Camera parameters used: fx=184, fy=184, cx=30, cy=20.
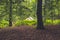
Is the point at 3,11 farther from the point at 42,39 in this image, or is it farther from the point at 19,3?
the point at 42,39

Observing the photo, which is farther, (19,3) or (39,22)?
(19,3)

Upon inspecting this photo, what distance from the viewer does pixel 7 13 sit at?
24.1m

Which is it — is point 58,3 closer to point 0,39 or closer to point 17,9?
point 17,9

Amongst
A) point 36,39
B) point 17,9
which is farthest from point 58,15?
point 36,39

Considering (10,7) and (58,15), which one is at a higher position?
(10,7)

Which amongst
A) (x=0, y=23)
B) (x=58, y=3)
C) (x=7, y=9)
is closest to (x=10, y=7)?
(x=7, y=9)

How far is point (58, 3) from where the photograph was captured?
2775 cm

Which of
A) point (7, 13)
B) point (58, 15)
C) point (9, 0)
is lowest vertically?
point (58, 15)

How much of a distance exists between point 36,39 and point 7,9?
1466 cm

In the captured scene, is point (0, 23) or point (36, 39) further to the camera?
point (0, 23)

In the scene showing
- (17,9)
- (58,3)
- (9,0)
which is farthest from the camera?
(58,3)

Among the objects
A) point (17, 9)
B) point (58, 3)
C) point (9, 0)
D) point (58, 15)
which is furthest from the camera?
point (58, 15)

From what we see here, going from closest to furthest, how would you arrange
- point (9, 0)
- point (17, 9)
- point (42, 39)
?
point (42, 39) → point (9, 0) → point (17, 9)

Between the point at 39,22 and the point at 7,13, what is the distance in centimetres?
1003
